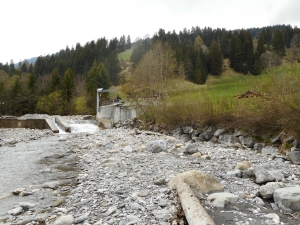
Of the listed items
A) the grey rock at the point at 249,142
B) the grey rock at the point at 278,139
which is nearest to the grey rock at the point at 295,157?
the grey rock at the point at 278,139

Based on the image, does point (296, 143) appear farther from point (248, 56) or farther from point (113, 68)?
point (113, 68)

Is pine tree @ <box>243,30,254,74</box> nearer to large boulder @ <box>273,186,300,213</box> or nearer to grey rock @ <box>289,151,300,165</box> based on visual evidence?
grey rock @ <box>289,151,300,165</box>

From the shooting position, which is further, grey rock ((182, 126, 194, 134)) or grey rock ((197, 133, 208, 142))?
grey rock ((182, 126, 194, 134))

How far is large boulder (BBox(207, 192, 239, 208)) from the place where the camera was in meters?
3.95

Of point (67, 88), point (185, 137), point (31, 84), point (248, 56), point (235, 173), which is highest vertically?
point (248, 56)

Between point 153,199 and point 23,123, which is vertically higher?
point 153,199

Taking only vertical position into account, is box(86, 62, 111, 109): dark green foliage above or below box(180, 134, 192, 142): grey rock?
above

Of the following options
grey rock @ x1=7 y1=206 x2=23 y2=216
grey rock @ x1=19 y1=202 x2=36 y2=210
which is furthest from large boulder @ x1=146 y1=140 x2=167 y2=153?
grey rock @ x1=7 y1=206 x2=23 y2=216

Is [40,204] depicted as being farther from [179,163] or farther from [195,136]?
[195,136]

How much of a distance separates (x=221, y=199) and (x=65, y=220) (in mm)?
2537

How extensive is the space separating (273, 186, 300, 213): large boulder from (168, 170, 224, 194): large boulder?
1041 mm

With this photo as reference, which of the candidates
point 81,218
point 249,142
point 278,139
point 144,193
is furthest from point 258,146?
point 81,218

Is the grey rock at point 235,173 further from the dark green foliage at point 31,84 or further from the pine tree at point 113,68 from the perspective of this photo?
the pine tree at point 113,68

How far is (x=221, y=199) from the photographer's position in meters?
4.03
